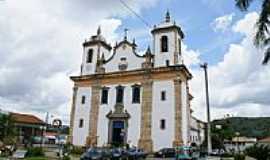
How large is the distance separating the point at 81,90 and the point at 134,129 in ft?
32.4

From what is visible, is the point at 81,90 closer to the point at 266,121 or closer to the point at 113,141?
the point at 113,141

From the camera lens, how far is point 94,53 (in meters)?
42.6

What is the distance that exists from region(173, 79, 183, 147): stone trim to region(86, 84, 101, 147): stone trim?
1048 cm

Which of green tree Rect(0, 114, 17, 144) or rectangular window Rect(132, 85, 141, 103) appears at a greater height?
rectangular window Rect(132, 85, 141, 103)

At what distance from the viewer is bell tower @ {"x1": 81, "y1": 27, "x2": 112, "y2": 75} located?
41.8 metres

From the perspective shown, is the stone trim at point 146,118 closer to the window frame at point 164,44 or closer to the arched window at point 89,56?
the window frame at point 164,44

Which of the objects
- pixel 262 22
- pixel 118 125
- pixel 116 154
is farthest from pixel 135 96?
pixel 262 22

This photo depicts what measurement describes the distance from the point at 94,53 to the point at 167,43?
35.6 ft

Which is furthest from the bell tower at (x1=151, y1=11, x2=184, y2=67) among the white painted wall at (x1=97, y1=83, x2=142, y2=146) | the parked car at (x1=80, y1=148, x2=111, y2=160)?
the parked car at (x1=80, y1=148, x2=111, y2=160)

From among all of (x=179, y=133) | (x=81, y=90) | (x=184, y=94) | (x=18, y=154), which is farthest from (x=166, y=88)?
(x=18, y=154)

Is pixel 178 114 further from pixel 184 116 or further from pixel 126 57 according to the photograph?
pixel 126 57

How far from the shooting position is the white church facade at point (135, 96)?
1356 inches

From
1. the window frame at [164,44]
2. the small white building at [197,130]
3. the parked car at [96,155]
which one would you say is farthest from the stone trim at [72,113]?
the small white building at [197,130]

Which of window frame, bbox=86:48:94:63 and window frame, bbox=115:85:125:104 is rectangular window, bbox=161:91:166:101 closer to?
window frame, bbox=115:85:125:104
